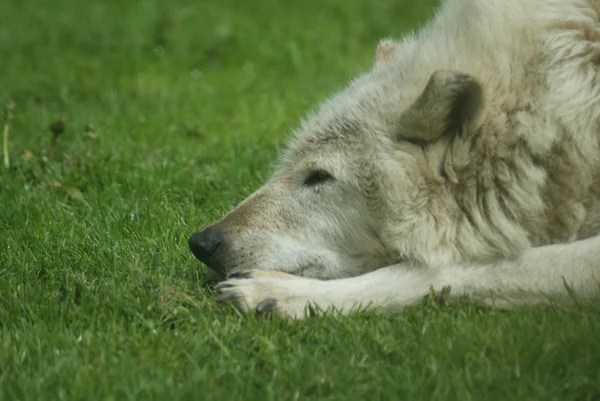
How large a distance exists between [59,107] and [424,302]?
16.9 ft

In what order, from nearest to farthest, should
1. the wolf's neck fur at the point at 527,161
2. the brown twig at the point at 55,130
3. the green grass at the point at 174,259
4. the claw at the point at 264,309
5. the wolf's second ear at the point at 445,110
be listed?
the green grass at the point at 174,259 < the claw at the point at 264,309 < the wolf's second ear at the point at 445,110 < the wolf's neck fur at the point at 527,161 < the brown twig at the point at 55,130

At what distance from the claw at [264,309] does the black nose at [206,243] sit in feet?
1.72

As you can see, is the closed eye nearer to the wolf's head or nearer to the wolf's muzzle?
the wolf's head

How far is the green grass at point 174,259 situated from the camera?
3.27m

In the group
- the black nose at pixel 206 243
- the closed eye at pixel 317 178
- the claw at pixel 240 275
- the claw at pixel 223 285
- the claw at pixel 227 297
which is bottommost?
the claw at pixel 240 275

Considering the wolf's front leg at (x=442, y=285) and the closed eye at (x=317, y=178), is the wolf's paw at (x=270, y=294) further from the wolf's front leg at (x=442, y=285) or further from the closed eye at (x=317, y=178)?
the closed eye at (x=317, y=178)

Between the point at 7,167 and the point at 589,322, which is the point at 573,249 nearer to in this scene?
the point at 589,322

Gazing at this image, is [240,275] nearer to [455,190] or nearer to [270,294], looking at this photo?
[270,294]

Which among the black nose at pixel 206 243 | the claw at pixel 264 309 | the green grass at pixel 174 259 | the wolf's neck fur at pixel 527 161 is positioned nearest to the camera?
the green grass at pixel 174 259

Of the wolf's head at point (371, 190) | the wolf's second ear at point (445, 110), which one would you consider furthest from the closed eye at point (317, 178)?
the wolf's second ear at point (445, 110)

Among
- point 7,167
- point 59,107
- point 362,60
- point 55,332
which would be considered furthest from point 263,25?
point 55,332

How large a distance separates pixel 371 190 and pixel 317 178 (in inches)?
13.3

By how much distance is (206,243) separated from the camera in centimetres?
438

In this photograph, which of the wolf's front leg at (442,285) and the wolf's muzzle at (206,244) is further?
the wolf's muzzle at (206,244)
